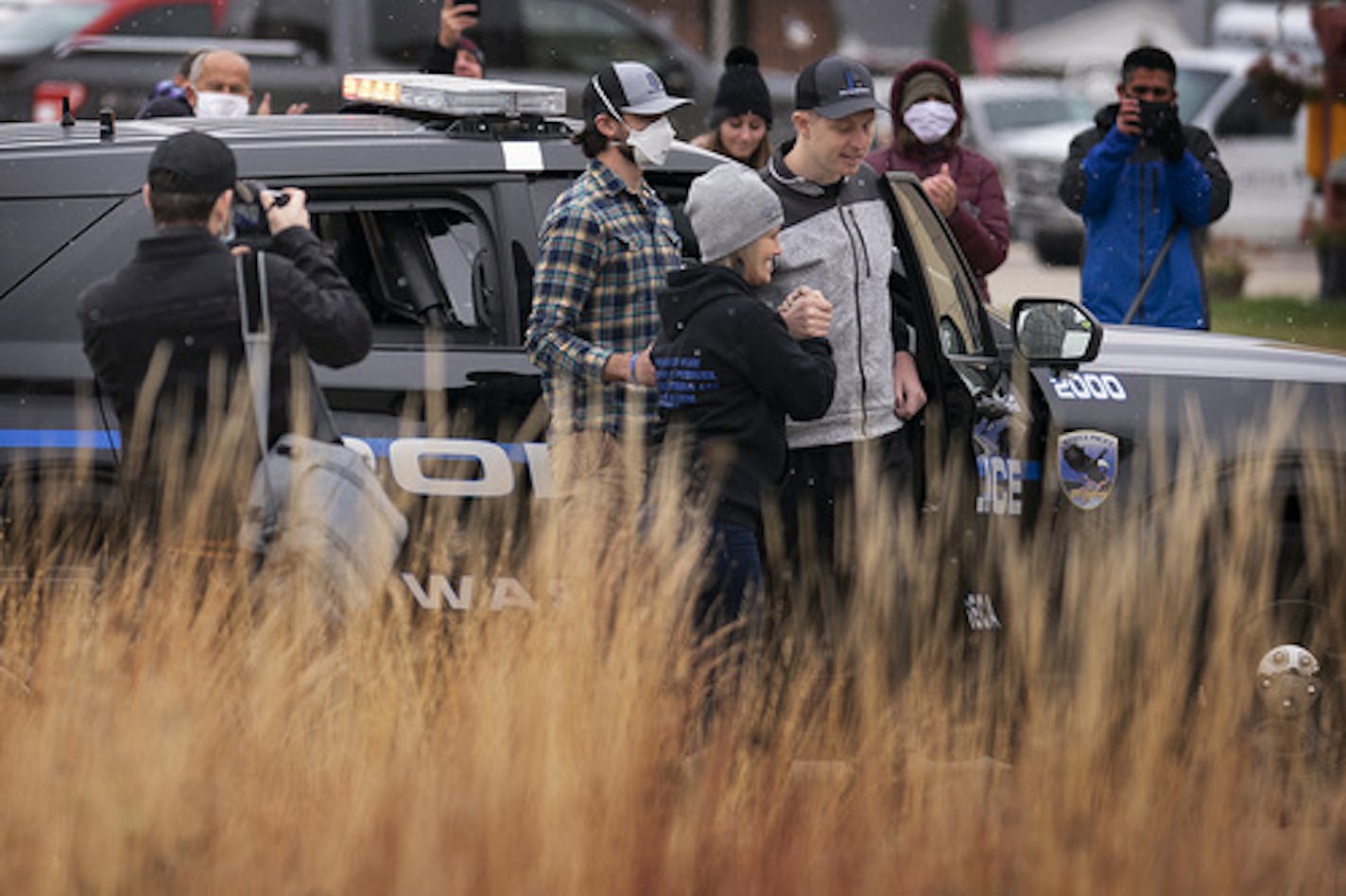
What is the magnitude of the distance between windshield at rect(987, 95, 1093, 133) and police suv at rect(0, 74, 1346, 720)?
64.8ft

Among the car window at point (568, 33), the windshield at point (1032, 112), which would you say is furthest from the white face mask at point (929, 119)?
the windshield at point (1032, 112)

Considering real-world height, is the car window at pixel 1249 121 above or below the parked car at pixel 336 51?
above

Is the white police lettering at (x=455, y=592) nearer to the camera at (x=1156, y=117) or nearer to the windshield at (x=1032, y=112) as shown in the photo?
the camera at (x=1156, y=117)

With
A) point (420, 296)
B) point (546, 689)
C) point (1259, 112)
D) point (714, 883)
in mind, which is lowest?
point (714, 883)

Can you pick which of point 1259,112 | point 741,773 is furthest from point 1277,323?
point 741,773

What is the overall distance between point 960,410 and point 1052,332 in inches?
11.9

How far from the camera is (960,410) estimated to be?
18.9 feet

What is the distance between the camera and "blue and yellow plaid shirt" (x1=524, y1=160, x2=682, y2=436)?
5.55m

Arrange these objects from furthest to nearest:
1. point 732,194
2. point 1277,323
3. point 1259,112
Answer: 1. point 1259,112
2. point 1277,323
3. point 732,194

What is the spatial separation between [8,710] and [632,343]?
1758mm

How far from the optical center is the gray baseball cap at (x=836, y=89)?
18.6 feet

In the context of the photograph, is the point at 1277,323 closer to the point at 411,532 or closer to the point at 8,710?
the point at 411,532

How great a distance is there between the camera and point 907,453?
5.77 m

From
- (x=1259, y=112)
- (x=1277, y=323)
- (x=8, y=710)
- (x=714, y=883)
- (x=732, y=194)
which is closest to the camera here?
(x=714, y=883)
